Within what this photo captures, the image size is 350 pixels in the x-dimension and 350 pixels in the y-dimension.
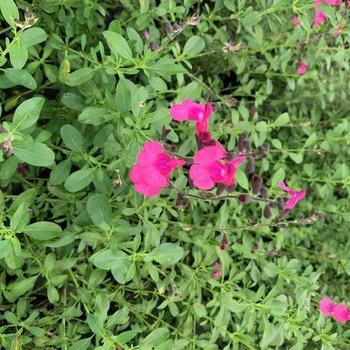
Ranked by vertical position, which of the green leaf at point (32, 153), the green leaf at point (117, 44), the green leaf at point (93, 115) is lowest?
the green leaf at point (93, 115)

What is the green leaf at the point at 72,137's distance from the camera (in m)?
1.64

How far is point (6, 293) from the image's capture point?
1747 mm

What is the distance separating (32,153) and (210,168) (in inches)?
17.9

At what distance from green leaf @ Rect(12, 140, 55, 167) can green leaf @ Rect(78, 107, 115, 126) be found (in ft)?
0.71

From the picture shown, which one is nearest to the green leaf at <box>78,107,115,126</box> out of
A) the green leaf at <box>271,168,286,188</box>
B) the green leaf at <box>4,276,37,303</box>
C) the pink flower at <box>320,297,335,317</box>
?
the green leaf at <box>4,276,37,303</box>

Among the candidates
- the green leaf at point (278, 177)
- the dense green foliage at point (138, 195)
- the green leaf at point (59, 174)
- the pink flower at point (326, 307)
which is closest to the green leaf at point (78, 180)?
the dense green foliage at point (138, 195)

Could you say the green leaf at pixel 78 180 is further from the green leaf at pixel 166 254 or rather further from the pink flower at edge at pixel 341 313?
the pink flower at edge at pixel 341 313

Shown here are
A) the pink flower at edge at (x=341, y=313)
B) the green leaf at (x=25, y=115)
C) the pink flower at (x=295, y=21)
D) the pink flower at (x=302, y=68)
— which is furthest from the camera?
the pink flower at (x=302, y=68)

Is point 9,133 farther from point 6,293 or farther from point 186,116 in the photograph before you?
point 6,293

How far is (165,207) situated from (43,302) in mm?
575

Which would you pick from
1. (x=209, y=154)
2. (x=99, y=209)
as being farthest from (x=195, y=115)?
(x=99, y=209)

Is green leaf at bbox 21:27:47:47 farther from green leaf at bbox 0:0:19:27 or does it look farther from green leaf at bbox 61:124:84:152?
green leaf at bbox 61:124:84:152

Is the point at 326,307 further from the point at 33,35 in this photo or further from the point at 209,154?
the point at 33,35

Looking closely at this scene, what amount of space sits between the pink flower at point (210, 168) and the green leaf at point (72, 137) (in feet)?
1.41
